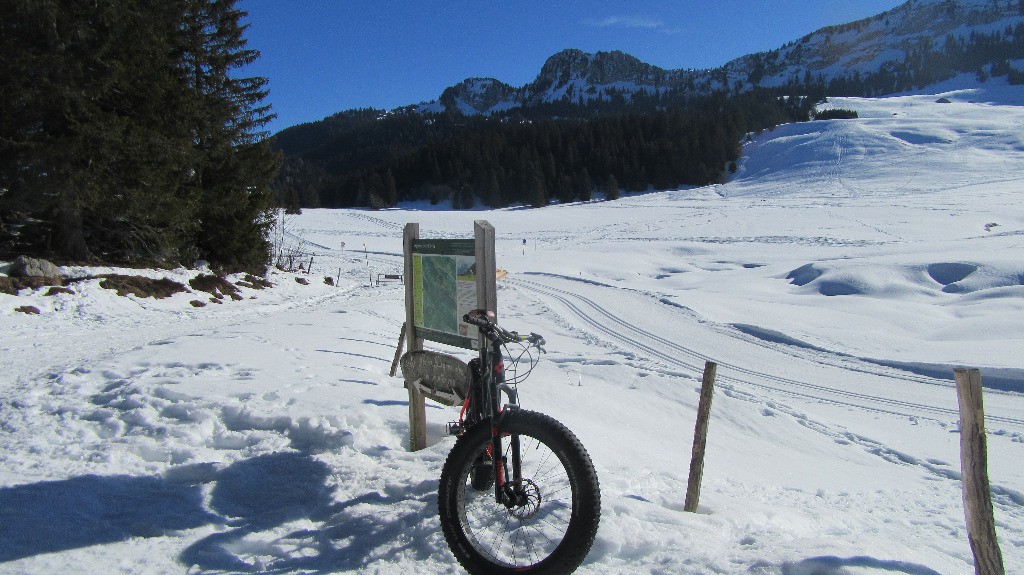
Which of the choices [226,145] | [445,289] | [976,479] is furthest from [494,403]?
[226,145]

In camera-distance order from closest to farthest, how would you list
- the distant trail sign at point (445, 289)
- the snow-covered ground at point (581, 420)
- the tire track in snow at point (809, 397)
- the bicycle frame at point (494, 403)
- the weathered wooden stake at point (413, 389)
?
the bicycle frame at point (494, 403) < the snow-covered ground at point (581, 420) < the distant trail sign at point (445, 289) < the weathered wooden stake at point (413, 389) < the tire track in snow at point (809, 397)

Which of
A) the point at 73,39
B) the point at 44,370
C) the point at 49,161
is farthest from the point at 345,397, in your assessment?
the point at 73,39

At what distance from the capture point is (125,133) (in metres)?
14.5

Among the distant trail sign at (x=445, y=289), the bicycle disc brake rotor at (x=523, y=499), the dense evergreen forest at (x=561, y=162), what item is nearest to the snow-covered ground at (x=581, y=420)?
the bicycle disc brake rotor at (x=523, y=499)

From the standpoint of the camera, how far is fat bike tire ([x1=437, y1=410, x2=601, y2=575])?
2.92 metres

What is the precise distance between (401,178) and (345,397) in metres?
111

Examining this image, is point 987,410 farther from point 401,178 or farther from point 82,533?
point 401,178

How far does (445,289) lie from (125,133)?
1379cm

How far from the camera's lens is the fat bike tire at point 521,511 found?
292cm

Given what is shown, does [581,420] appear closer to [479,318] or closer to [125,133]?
[479,318]

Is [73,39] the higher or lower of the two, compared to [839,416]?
higher

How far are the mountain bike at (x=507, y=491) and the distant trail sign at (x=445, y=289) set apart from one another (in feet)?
1.68

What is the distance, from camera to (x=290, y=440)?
16.3 feet

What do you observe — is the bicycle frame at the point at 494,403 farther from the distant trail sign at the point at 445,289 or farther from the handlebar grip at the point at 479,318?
the distant trail sign at the point at 445,289
